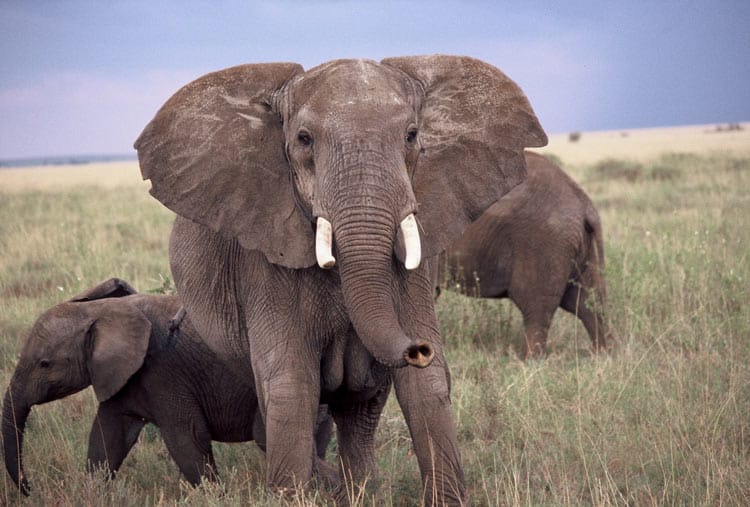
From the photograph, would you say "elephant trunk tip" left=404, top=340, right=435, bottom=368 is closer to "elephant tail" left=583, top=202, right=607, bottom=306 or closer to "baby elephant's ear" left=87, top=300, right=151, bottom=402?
"baby elephant's ear" left=87, top=300, right=151, bottom=402

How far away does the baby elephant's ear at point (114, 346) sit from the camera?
18.4 feet

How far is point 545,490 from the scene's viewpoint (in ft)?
16.5

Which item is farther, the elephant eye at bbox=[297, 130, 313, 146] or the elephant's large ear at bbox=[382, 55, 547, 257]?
the elephant's large ear at bbox=[382, 55, 547, 257]

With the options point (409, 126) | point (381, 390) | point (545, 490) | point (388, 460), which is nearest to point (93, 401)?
point (388, 460)

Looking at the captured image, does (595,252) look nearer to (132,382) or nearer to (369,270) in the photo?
(132,382)

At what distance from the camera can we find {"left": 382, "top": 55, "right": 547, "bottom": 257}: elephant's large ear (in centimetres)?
420

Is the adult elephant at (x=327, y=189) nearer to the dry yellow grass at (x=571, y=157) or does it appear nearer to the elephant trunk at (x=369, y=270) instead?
the elephant trunk at (x=369, y=270)

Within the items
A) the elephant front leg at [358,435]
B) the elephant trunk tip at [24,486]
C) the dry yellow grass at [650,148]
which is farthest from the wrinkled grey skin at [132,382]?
the dry yellow grass at [650,148]

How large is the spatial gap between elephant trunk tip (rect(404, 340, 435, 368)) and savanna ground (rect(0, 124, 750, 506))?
96 cm

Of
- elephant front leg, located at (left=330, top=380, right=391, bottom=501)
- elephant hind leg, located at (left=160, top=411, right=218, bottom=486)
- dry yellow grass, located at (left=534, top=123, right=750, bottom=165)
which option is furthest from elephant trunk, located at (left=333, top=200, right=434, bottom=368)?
dry yellow grass, located at (left=534, top=123, right=750, bottom=165)

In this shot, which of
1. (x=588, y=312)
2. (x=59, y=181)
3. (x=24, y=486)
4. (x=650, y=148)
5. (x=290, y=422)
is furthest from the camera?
(x=650, y=148)

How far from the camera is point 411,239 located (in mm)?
3729

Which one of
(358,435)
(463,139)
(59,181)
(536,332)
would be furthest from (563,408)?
(59,181)

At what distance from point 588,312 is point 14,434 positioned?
4680mm
